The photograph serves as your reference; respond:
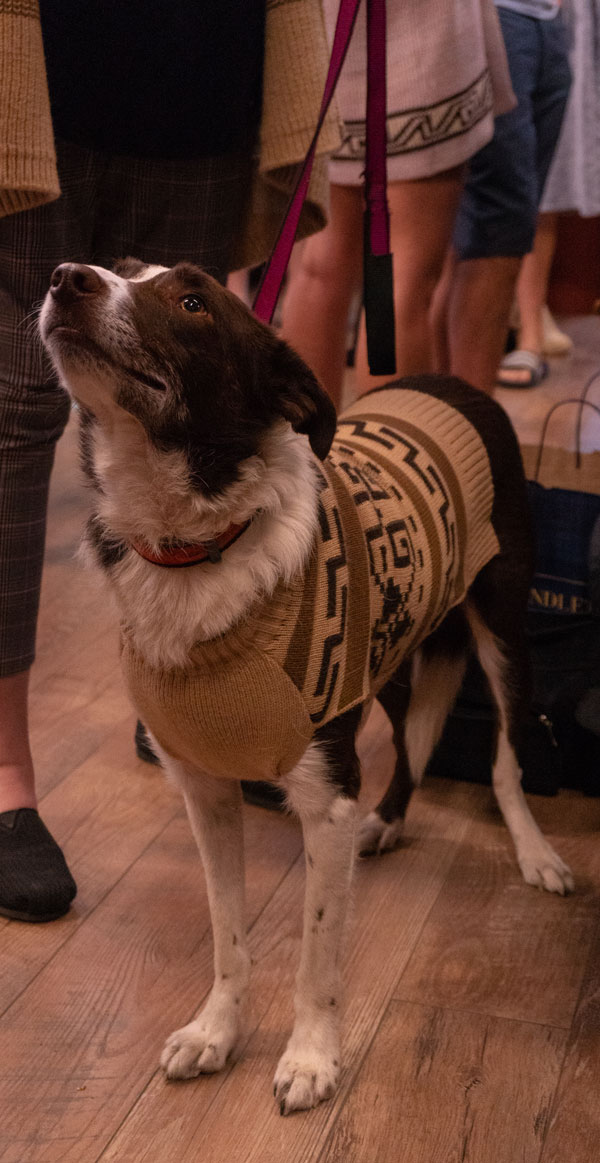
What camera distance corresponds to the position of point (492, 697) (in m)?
2.06

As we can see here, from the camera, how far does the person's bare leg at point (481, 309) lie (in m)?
2.95

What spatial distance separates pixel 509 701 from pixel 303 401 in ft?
2.83

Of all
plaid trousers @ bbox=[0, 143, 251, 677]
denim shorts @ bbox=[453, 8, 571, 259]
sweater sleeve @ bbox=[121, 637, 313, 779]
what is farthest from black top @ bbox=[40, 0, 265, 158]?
denim shorts @ bbox=[453, 8, 571, 259]

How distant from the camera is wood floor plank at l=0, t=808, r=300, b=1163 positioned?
146 centimetres

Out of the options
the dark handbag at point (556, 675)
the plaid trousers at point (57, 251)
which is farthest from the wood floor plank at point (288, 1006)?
the plaid trousers at point (57, 251)

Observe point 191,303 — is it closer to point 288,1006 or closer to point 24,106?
point 24,106

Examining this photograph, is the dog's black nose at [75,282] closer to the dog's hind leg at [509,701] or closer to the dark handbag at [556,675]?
the dog's hind leg at [509,701]

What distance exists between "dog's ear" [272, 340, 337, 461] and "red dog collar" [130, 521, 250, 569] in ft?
0.43

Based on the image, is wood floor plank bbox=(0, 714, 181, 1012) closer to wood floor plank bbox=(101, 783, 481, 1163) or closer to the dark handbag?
wood floor plank bbox=(101, 783, 481, 1163)

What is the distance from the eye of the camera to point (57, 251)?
5.58ft

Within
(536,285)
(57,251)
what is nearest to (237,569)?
(57,251)

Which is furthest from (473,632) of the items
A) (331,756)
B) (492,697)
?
(331,756)

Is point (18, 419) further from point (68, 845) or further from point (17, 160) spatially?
point (68, 845)

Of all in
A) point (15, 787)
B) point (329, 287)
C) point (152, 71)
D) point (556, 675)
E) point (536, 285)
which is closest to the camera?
point (152, 71)
